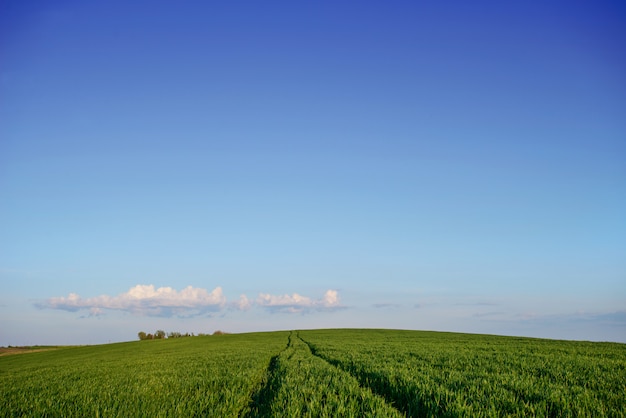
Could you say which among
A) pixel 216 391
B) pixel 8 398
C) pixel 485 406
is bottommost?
pixel 8 398

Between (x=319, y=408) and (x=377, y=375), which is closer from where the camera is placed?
(x=319, y=408)

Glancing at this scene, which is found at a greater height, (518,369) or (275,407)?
(275,407)

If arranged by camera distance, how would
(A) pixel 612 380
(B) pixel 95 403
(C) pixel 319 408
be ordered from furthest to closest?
(A) pixel 612 380 → (B) pixel 95 403 → (C) pixel 319 408

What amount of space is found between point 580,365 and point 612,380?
12.5 feet

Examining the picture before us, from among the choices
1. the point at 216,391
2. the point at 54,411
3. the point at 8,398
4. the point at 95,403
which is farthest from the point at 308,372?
the point at 8,398

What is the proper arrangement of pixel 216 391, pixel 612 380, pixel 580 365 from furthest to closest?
pixel 580 365 → pixel 612 380 → pixel 216 391

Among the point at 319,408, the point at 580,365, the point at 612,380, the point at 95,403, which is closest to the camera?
the point at 319,408

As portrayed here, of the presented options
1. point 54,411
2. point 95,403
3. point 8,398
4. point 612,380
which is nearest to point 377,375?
point 612,380

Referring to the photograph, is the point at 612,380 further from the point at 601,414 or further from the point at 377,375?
the point at 377,375

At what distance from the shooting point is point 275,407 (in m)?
7.88

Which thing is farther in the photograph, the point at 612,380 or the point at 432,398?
the point at 612,380

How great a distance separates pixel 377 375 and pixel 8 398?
37.0 feet

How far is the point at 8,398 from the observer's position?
11.7 meters

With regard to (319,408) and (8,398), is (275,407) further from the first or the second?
(8,398)
